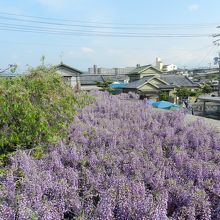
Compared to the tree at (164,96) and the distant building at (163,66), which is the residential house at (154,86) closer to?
the tree at (164,96)

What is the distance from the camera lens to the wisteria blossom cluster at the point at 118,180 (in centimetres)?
337

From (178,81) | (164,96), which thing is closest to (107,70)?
(178,81)

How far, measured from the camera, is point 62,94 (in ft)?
27.2

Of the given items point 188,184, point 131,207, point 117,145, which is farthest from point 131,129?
point 131,207

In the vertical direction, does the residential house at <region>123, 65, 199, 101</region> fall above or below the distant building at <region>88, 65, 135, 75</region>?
below

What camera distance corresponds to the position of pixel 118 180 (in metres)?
3.93

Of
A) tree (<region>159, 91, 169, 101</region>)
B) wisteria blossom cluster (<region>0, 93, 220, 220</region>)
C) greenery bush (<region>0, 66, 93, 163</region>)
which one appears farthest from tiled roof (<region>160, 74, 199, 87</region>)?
wisteria blossom cluster (<region>0, 93, 220, 220</region>)

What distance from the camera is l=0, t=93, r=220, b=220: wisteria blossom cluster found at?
3.37 meters

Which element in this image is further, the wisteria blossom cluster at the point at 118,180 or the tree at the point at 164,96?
the tree at the point at 164,96

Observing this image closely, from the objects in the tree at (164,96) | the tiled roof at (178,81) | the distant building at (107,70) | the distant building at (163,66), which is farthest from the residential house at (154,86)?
the distant building at (107,70)

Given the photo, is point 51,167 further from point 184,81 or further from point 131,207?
point 184,81

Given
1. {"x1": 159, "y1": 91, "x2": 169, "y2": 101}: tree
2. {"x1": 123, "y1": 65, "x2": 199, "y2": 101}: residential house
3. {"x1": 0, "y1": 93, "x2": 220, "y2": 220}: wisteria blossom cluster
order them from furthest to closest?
{"x1": 159, "y1": 91, "x2": 169, "y2": 101}: tree, {"x1": 123, "y1": 65, "x2": 199, "y2": 101}: residential house, {"x1": 0, "y1": 93, "x2": 220, "y2": 220}: wisteria blossom cluster

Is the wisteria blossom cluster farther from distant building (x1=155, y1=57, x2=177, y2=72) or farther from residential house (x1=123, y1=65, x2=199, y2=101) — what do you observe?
distant building (x1=155, y1=57, x2=177, y2=72)

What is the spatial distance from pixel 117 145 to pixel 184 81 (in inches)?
1802
